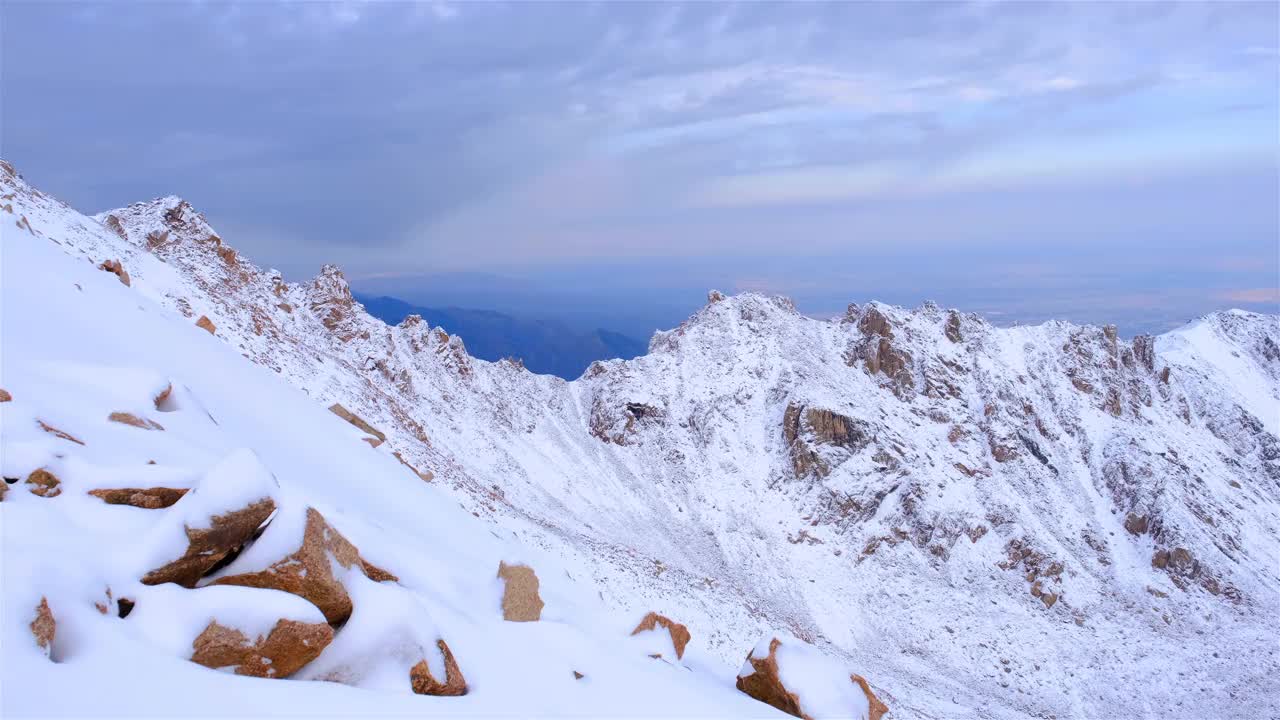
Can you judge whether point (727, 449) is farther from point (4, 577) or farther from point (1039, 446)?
point (4, 577)

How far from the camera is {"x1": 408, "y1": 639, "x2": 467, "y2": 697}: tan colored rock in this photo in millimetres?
7055

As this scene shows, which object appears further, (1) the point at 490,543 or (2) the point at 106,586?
(1) the point at 490,543

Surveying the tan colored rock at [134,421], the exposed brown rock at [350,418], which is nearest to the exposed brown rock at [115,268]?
the exposed brown rock at [350,418]

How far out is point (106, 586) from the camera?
6.24 metres

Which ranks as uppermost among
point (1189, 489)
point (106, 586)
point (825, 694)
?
point (106, 586)

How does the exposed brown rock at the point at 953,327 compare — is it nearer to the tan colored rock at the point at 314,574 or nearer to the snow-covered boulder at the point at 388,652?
the snow-covered boulder at the point at 388,652

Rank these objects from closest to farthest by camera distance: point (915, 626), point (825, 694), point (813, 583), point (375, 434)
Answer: point (825, 694)
point (375, 434)
point (915, 626)
point (813, 583)

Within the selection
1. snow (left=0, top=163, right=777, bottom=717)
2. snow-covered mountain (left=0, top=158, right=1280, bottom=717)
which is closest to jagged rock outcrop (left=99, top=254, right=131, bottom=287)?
snow-covered mountain (left=0, top=158, right=1280, bottom=717)

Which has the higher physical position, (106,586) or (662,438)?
(106,586)

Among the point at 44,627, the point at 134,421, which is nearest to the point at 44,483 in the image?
the point at 44,627

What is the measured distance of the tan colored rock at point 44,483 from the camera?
705 cm

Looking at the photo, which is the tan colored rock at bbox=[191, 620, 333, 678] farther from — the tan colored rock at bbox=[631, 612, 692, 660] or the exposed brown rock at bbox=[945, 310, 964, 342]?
the exposed brown rock at bbox=[945, 310, 964, 342]

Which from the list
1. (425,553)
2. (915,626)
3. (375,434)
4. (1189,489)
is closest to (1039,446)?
(1189,489)

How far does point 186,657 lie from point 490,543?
32.2ft
